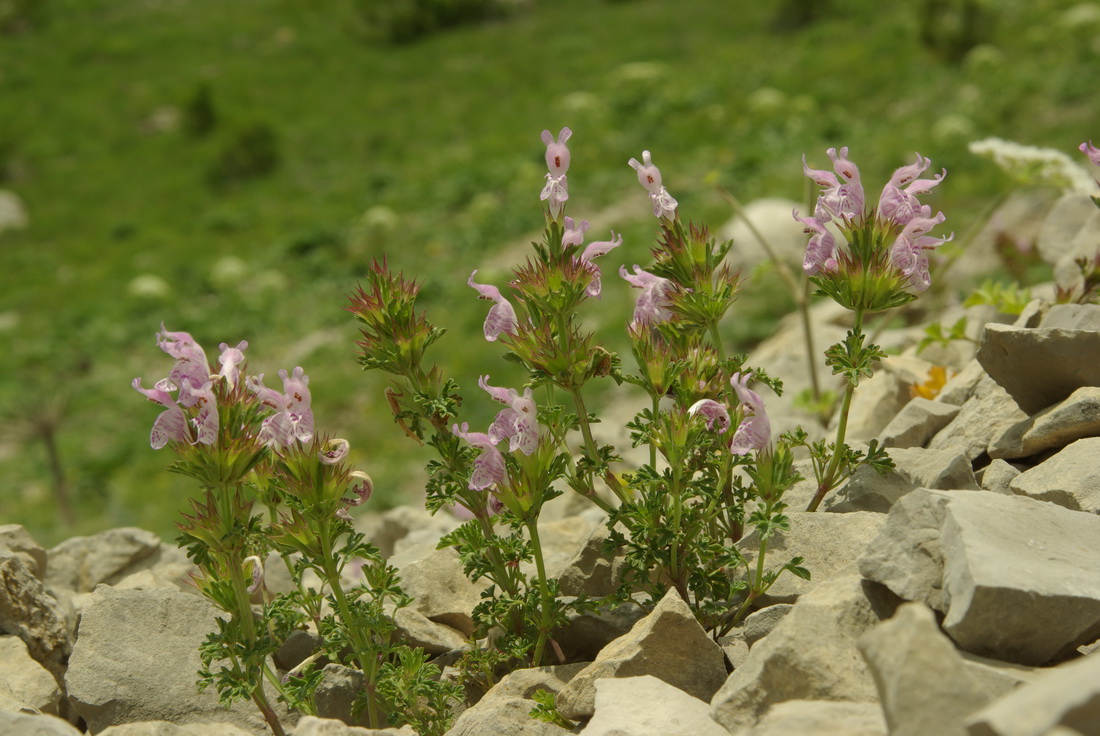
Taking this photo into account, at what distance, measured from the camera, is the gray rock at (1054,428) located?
3.41m

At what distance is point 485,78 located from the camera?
70.9 ft

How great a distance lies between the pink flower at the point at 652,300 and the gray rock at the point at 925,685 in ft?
4.73

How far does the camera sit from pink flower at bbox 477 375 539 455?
297 centimetres

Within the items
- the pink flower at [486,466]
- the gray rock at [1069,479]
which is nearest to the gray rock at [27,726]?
the pink flower at [486,466]

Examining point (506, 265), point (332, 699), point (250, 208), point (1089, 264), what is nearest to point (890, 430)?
point (1089, 264)

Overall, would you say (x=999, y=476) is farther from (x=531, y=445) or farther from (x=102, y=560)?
(x=102, y=560)

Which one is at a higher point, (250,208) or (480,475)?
(480,475)

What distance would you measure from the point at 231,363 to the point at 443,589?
4.78 feet

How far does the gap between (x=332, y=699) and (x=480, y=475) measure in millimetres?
986

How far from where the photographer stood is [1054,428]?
3.47 meters

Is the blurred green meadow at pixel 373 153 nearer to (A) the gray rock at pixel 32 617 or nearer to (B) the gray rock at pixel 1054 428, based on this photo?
(A) the gray rock at pixel 32 617

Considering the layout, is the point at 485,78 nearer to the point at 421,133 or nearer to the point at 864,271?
the point at 421,133

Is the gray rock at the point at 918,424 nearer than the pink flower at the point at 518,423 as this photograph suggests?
No

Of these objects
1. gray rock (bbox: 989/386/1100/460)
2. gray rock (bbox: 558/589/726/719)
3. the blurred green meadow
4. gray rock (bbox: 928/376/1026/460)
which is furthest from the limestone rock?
the blurred green meadow
